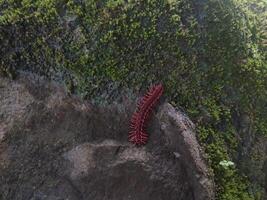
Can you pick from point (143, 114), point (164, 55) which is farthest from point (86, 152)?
point (164, 55)

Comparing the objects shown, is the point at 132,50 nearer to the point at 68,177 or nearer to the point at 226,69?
the point at 226,69

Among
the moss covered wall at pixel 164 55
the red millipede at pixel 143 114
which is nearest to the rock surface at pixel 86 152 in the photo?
the red millipede at pixel 143 114

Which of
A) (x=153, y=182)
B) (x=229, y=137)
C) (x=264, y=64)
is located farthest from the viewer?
(x=264, y=64)

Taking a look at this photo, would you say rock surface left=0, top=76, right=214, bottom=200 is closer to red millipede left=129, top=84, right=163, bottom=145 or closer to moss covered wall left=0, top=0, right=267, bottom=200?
red millipede left=129, top=84, right=163, bottom=145

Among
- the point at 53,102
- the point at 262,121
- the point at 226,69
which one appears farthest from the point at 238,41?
the point at 53,102

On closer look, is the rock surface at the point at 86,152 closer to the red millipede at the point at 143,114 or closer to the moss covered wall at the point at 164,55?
the red millipede at the point at 143,114

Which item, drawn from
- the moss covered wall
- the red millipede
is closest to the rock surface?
the red millipede

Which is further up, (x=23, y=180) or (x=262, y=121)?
(x=262, y=121)

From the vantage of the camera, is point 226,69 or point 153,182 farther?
point 226,69
